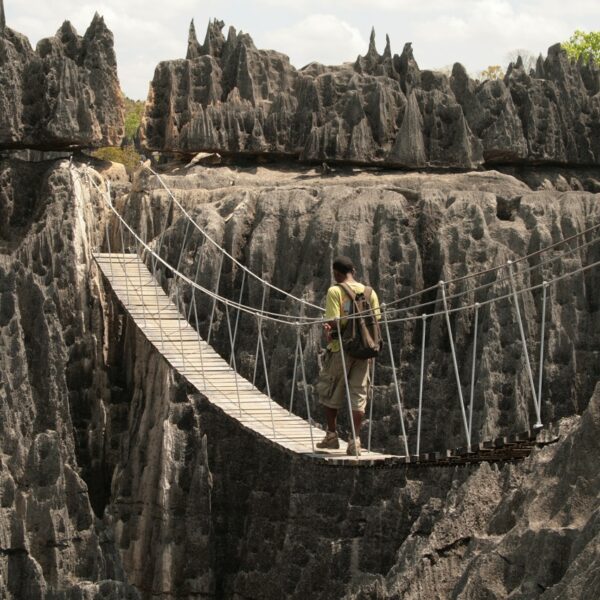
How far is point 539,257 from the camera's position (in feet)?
69.7

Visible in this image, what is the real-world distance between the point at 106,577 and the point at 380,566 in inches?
116

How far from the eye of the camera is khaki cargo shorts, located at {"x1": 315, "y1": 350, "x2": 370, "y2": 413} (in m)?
13.9

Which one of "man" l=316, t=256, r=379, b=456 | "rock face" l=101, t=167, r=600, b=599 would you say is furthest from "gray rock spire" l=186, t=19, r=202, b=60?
"man" l=316, t=256, r=379, b=456

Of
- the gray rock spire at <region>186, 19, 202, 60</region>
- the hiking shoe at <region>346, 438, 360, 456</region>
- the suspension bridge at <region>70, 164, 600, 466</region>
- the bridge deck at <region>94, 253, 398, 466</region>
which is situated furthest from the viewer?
the gray rock spire at <region>186, 19, 202, 60</region>

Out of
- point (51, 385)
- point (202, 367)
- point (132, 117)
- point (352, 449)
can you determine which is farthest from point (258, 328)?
point (132, 117)

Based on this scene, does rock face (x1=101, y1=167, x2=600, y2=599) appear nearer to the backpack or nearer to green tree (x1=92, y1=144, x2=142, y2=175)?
the backpack

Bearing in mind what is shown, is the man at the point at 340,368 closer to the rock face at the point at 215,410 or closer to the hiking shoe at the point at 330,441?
the hiking shoe at the point at 330,441

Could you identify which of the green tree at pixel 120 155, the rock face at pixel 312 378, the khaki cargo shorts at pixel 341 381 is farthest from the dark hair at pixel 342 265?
the green tree at pixel 120 155

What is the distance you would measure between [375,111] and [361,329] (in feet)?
38.2

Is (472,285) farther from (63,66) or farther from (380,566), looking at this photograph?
(63,66)

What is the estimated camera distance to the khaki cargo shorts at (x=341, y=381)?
45.5 feet

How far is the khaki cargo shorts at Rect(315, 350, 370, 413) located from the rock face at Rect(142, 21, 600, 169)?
1042 centimetres

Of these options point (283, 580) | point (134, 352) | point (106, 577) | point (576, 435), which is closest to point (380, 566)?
point (283, 580)

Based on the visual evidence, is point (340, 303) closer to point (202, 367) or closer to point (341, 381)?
point (341, 381)
